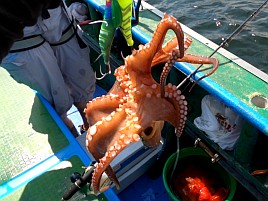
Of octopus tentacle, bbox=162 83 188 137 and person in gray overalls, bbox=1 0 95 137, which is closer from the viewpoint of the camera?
octopus tentacle, bbox=162 83 188 137

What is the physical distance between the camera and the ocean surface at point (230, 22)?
24.0ft

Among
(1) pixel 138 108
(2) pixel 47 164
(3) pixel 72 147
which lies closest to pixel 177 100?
(1) pixel 138 108

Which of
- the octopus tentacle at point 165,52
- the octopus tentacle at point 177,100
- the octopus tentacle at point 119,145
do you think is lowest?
the octopus tentacle at point 119,145

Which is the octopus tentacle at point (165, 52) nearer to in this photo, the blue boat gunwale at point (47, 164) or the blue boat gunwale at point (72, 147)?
the blue boat gunwale at point (72, 147)

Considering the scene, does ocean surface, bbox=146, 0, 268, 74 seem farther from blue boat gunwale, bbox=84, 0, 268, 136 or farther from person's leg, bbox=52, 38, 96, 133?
person's leg, bbox=52, 38, 96, 133

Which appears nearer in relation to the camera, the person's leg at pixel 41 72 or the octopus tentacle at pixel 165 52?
the octopus tentacle at pixel 165 52

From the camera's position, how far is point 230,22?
8.27m

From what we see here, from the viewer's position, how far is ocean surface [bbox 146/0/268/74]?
24.0 feet

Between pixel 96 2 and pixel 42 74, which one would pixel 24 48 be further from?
pixel 96 2

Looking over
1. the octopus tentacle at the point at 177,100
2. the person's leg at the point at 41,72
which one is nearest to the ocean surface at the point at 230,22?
the person's leg at the point at 41,72

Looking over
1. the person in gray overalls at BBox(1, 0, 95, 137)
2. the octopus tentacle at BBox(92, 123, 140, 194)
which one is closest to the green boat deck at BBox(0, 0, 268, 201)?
the person in gray overalls at BBox(1, 0, 95, 137)

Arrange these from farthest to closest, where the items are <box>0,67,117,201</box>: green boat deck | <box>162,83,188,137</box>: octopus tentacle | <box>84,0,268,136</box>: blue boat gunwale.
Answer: <box>0,67,117,201</box>: green boat deck
<box>84,0,268,136</box>: blue boat gunwale
<box>162,83,188,137</box>: octopus tentacle

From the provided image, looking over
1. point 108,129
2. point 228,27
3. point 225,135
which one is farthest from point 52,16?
point 228,27

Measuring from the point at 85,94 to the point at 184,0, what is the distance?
6808 mm
